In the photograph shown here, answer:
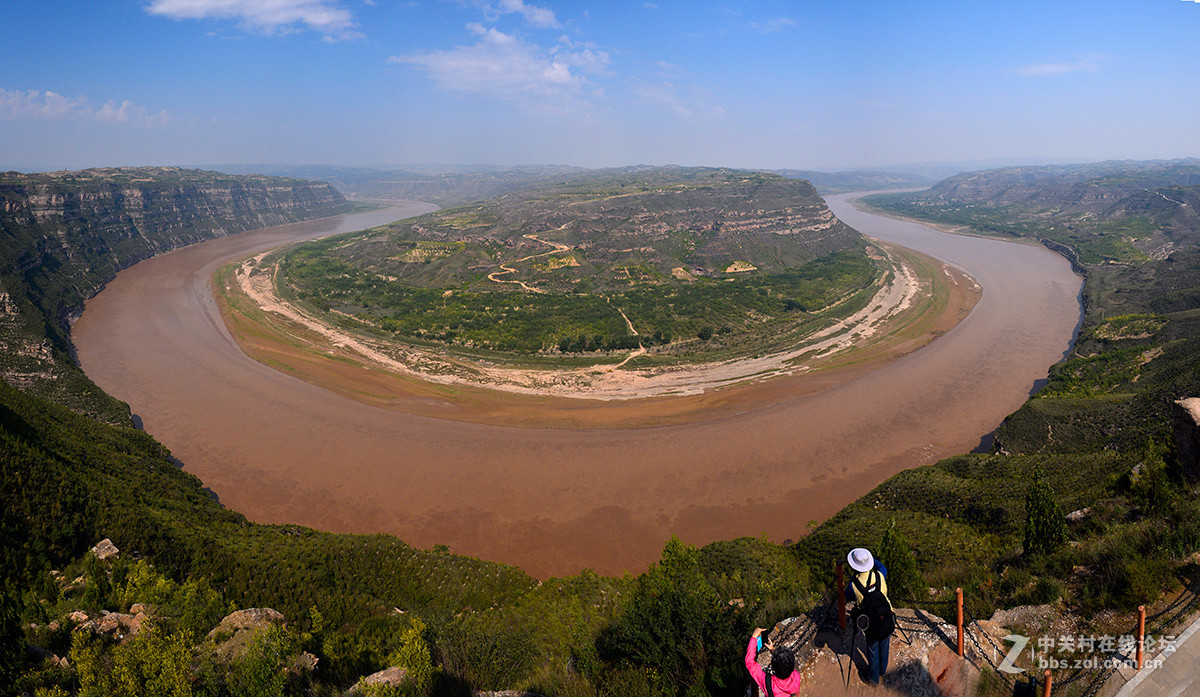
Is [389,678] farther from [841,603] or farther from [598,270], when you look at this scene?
[598,270]

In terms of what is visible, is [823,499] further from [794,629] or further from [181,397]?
[181,397]

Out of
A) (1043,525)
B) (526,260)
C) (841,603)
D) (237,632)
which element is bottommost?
(237,632)

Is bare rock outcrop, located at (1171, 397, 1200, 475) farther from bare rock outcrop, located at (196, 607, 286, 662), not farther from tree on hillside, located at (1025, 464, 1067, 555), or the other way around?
bare rock outcrop, located at (196, 607, 286, 662)

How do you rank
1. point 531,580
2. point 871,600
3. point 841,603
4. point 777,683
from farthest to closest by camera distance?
1. point 531,580
2. point 841,603
3. point 871,600
4. point 777,683

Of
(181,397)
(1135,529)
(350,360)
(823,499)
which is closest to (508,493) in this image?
(823,499)

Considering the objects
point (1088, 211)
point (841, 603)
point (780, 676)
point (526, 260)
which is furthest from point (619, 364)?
point (1088, 211)

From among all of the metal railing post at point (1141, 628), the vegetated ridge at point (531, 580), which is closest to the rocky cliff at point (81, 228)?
the vegetated ridge at point (531, 580)

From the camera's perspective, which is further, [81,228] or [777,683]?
[81,228]

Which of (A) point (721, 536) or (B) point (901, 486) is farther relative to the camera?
(A) point (721, 536)
